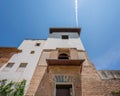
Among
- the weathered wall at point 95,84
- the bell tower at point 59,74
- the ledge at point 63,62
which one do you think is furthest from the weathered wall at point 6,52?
the weathered wall at point 95,84

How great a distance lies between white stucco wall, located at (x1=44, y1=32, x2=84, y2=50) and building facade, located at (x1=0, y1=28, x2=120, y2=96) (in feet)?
1.44

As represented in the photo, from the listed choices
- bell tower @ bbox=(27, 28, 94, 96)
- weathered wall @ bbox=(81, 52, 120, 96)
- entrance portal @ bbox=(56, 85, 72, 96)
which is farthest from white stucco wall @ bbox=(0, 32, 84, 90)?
weathered wall @ bbox=(81, 52, 120, 96)

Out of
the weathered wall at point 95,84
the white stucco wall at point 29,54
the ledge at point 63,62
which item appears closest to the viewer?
the weathered wall at point 95,84

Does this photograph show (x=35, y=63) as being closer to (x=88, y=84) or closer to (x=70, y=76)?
(x=70, y=76)

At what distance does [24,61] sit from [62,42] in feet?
13.1

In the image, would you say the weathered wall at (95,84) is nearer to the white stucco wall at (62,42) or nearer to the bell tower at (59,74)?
the bell tower at (59,74)

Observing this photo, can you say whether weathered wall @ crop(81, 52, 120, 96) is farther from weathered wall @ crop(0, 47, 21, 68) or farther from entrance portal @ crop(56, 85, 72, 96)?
weathered wall @ crop(0, 47, 21, 68)

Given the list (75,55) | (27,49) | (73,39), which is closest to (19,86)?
(75,55)

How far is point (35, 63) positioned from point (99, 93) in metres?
4.86

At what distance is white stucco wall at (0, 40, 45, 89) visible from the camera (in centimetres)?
948

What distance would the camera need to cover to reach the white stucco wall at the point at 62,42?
1287 centimetres

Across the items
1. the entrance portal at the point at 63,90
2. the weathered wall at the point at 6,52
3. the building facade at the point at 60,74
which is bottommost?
the entrance portal at the point at 63,90

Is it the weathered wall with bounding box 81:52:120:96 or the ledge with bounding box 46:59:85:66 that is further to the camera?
the ledge with bounding box 46:59:85:66

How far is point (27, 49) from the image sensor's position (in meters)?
13.1
